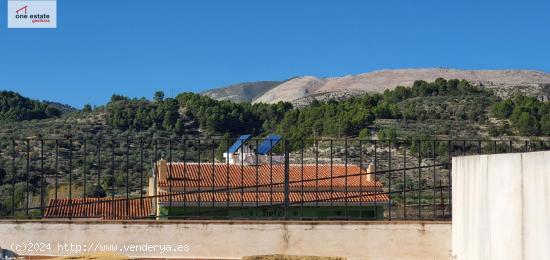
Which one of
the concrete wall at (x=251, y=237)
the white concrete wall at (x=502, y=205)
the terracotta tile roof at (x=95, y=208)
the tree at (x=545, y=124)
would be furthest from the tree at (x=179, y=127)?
the white concrete wall at (x=502, y=205)

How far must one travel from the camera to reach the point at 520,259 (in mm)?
8117

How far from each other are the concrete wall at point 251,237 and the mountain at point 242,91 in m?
140

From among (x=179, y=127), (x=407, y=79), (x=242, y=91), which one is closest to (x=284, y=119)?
(x=179, y=127)

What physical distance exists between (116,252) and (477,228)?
4.90 metres

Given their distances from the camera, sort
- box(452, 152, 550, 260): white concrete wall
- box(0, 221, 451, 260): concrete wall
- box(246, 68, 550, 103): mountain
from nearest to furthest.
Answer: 1. box(452, 152, 550, 260): white concrete wall
2. box(0, 221, 451, 260): concrete wall
3. box(246, 68, 550, 103): mountain

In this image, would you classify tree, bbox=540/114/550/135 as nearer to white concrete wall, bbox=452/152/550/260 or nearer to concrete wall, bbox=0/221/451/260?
concrete wall, bbox=0/221/451/260

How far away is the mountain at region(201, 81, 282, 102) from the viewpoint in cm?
15576

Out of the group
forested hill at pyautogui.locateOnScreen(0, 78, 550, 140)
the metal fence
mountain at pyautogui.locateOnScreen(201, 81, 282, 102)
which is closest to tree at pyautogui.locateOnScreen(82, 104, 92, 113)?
forested hill at pyautogui.locateOnScreen(0, 78, 550, 140)

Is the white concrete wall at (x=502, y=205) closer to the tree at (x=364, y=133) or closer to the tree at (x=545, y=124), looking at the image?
the tree at (x=545, y=124)

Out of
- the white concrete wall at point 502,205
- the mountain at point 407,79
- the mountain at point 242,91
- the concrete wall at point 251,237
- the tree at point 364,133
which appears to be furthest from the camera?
the mountain at point 242,91

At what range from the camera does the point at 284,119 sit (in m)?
54.3

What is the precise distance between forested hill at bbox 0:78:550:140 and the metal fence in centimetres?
683

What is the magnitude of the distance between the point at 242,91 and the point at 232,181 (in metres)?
142

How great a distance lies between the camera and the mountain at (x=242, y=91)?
156m
